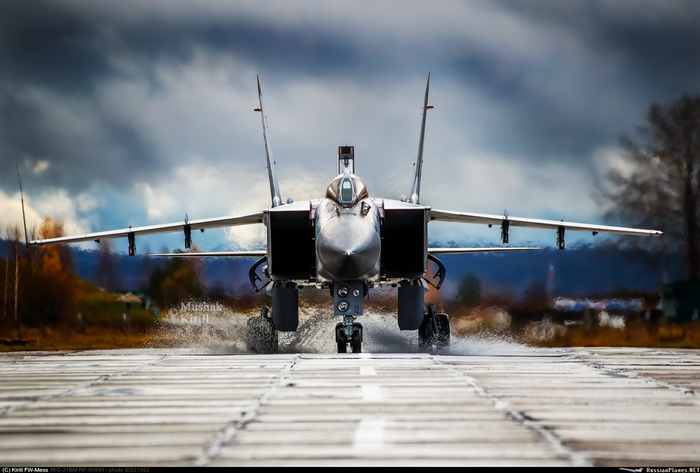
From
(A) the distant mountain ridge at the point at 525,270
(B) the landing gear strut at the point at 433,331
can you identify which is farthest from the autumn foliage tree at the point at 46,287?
(B) the landing gear strut at the point at 433,331

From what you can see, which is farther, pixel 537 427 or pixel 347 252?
pixel 347 252

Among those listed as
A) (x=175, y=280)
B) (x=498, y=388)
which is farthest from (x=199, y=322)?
(x=498, y=388)

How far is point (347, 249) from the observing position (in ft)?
36.6

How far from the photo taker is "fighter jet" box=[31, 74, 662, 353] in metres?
11.7

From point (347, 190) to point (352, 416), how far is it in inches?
301

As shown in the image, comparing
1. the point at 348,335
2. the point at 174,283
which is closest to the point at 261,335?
the point at 174,283

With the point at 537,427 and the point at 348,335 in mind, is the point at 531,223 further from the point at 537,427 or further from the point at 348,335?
the point at 537,427

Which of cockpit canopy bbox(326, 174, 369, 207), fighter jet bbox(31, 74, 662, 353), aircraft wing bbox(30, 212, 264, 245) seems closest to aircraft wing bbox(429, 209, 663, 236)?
fighter jet bbox(31, 74, 662, 353)

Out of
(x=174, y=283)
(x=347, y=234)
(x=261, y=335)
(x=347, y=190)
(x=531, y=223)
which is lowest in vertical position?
(x=261, y=335)

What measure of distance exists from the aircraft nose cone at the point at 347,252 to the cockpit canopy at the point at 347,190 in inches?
29.1

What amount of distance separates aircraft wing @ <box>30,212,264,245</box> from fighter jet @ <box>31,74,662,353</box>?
0.02 metres

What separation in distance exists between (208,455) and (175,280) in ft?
47.1

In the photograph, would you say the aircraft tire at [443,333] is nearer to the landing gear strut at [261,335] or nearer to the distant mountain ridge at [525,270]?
the distant mountain ridge at [525,270]

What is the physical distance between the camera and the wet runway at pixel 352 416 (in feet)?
12.2
